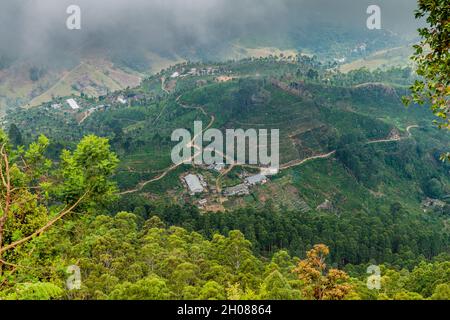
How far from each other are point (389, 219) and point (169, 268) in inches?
1810

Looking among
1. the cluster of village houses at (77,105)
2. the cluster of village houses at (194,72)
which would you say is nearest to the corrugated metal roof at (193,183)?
the cluster of village houses at (194,72)

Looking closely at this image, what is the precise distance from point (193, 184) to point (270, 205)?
42.8 feet

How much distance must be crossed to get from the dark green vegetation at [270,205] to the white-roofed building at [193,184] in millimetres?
1428

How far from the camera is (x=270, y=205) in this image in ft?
210

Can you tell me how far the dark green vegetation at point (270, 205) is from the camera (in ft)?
63.3

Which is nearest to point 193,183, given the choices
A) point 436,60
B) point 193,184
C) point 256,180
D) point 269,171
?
point 193,184

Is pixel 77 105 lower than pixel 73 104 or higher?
lower

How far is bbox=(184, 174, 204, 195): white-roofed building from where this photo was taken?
65.2 metres

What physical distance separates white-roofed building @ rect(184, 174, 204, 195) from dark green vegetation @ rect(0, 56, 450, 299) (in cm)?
143

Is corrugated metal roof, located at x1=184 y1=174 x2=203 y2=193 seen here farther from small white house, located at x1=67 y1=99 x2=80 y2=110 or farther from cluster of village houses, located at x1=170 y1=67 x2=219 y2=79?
small white house, located at x1=67 y1=99 x2=80 y2=110

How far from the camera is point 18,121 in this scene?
142 m

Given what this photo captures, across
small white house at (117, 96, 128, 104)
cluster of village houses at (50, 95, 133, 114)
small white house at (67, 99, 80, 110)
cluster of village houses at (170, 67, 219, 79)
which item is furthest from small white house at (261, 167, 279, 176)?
small white house at (67, 99, 80, 110)

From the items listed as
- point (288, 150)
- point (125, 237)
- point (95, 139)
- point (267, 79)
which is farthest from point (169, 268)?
point (267, 79)

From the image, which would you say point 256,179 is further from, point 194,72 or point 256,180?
point 194,72
